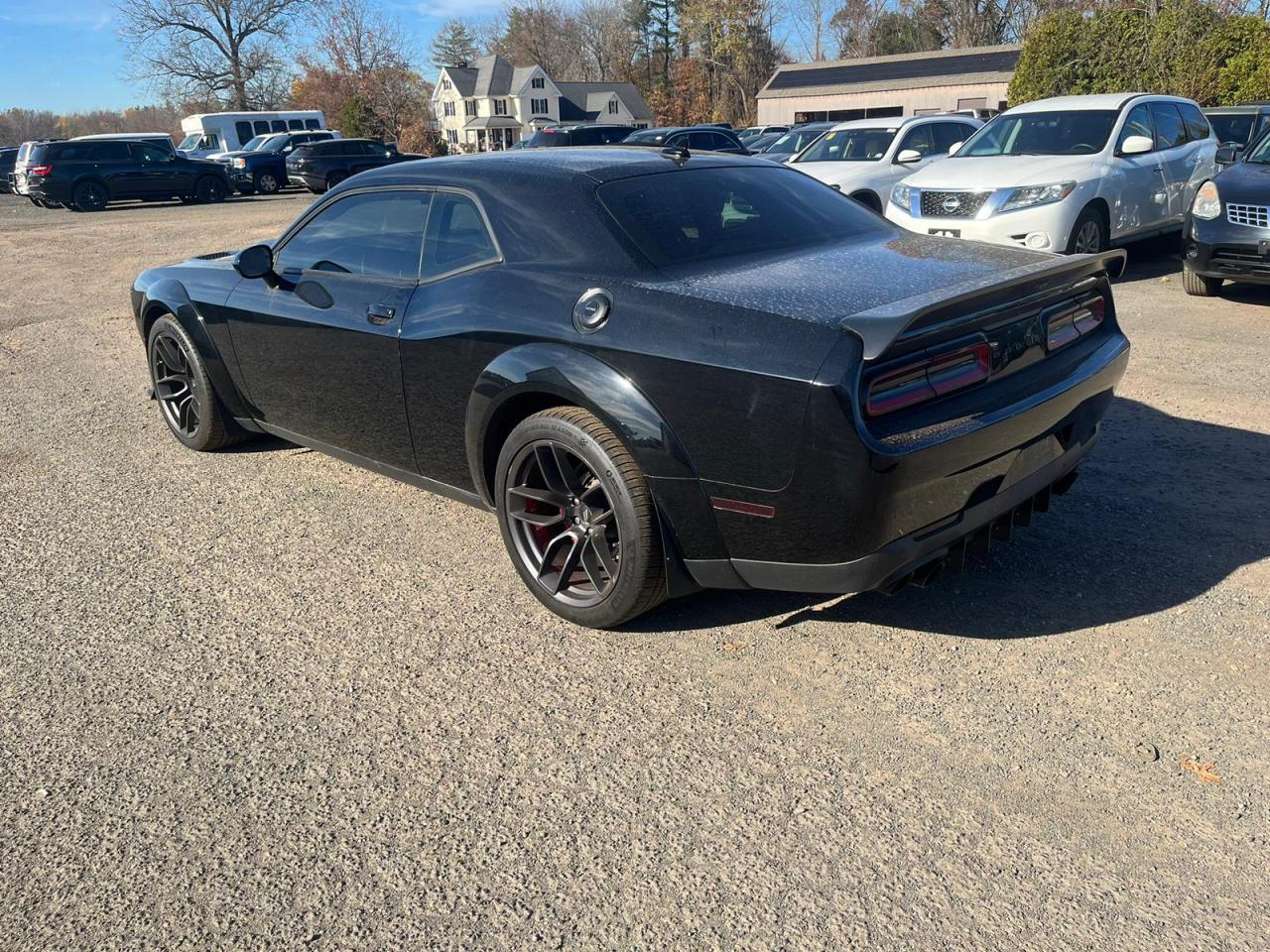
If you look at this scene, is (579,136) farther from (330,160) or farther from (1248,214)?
(1248,214)

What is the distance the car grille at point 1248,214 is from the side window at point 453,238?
664 centimetres

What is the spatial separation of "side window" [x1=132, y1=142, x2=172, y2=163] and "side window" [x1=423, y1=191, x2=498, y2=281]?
25043 mm

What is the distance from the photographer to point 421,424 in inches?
154

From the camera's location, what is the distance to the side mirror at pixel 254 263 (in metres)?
4.47

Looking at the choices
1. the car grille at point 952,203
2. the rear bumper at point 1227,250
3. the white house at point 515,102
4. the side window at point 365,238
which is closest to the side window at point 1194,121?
the rear bumper at point 1227,250

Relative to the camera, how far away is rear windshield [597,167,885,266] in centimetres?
348

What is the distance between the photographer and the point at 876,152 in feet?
41.1

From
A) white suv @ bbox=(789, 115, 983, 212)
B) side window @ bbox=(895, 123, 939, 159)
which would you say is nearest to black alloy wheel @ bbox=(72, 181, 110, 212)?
white suv @ bbox=(789, 115, 983, 212)

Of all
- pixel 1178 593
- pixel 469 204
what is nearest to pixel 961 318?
pixel 1178 593

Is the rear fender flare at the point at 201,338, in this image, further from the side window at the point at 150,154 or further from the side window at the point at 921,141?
the side window at the point at 150,154

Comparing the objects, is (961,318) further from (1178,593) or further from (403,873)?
(403,873)

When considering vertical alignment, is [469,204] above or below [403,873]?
above

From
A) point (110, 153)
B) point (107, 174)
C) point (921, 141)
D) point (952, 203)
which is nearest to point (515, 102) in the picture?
point (110, 153)

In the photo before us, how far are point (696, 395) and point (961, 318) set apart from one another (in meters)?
0.80
